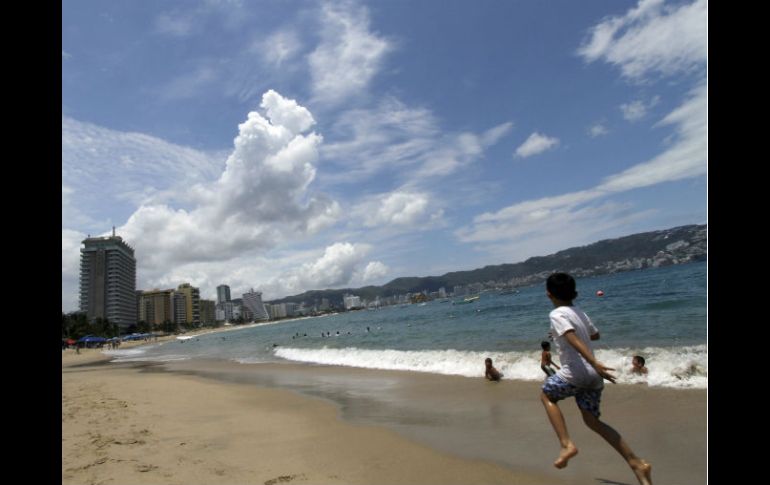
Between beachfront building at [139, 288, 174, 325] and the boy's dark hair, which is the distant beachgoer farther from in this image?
beachfront building at [139, 288, 174, 325]

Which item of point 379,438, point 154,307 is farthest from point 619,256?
point 154,307

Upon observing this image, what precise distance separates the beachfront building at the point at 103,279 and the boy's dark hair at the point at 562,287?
17449 cm

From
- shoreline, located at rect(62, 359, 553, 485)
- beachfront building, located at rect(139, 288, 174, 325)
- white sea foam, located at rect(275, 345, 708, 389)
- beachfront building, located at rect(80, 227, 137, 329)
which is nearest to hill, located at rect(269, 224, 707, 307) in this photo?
white sea foam, located at rect(275, 345, 708, 389)

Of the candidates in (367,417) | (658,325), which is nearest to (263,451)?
(367,417)

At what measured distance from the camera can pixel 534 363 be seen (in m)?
12.5

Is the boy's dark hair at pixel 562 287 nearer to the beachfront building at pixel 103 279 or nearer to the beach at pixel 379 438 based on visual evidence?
the beach at pixel 379 438

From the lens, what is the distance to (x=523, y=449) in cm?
564

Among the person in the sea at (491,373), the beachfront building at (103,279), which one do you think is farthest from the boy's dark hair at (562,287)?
the beachfront building at (103,279)

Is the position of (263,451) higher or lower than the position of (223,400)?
higher

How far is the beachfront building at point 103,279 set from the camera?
498 ft
